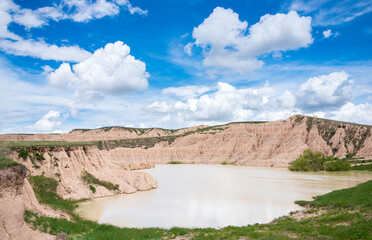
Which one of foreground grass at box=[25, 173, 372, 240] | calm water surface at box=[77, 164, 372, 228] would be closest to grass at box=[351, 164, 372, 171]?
calm water surface at box=[77, 164, 372, 228]

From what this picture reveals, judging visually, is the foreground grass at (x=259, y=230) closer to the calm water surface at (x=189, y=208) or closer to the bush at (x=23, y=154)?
the calm water surface at (x=189, y=208)

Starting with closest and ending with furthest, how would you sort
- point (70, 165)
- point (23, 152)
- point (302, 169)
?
point (23, 152) < point (70, 165) < point (302, 169)

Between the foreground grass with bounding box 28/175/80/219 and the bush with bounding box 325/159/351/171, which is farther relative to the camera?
the bush with bounding box 325/159/351/171

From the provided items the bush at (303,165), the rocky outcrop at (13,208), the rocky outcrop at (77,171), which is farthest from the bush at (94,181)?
the bush at (303,165)

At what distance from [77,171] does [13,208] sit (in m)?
18.4

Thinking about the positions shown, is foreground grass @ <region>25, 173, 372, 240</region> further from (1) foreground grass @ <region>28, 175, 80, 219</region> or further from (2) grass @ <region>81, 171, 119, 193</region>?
(2) grass @ <region>81, 171, 119, 193</region>

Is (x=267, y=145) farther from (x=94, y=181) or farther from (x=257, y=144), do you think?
(x=94, y=181)

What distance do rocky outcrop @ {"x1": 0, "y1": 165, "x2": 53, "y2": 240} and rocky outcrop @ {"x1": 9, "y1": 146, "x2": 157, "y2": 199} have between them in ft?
39.2

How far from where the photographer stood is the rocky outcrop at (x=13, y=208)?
10156mm

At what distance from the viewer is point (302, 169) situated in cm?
6538

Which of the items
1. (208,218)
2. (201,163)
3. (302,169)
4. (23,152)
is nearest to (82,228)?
(208,218)

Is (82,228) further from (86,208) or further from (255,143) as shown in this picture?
(255,143)

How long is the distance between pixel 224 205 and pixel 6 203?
17836 millimetres

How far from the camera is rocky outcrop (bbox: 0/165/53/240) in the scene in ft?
33.3
